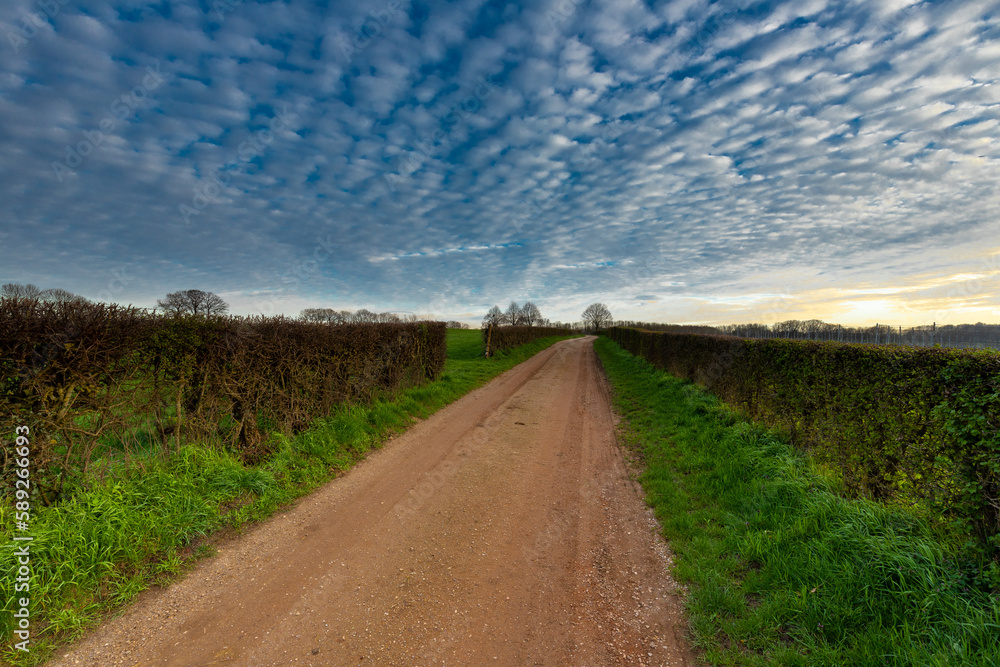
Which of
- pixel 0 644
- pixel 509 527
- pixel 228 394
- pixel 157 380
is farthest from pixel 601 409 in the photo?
pixel 0 644

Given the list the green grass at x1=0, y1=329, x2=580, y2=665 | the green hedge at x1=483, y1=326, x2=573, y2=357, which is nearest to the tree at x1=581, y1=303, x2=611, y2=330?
the green hedge at x1=483, y1=326, x2=573, y2=357

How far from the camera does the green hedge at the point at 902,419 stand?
10.5 feet

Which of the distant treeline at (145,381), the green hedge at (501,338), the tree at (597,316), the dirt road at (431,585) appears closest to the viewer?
the dirt road at (431,585)

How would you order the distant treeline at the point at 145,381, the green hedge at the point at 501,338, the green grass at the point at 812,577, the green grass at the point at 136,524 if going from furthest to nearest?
the green hedge at the point at 501,338, the distant treeline at the point at 145,381, the green grass at the point at 136,524, the green grass at the point at 812,577

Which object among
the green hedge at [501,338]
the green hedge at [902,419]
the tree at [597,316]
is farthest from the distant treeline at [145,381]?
the tree at [597,316]

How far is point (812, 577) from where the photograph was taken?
3461mm

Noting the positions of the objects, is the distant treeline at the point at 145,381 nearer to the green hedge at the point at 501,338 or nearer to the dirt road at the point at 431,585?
the dirt road at the point at 431,585

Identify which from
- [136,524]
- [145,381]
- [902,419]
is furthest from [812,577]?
[145,381]

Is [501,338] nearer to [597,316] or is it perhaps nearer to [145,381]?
[145,381]

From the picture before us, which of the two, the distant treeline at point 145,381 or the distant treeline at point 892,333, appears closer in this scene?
the distant treeline at point 145,381

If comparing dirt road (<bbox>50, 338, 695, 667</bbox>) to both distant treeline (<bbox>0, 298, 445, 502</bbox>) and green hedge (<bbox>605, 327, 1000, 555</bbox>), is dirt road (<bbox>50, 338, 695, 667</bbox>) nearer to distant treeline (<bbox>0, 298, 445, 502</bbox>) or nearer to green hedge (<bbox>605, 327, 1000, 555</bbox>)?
distant treeline (<bbox>0, 298, 445, 502</bbox>)

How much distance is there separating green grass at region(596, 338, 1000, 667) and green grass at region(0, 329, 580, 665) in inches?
202

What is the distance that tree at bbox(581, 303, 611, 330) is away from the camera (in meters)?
119

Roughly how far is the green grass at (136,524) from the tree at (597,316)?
385 feet
